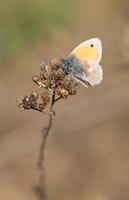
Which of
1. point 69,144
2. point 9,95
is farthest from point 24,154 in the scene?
point 9,95

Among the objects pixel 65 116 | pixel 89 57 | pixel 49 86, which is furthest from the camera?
pixel 65 116

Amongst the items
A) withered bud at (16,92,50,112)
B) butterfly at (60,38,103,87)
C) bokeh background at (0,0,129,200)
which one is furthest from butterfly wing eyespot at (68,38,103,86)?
bokeh background at (0,0,129,200)

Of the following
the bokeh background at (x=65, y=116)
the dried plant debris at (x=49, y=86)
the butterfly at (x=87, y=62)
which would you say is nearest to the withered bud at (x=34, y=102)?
the dried plant debris at (x=49, y=86)

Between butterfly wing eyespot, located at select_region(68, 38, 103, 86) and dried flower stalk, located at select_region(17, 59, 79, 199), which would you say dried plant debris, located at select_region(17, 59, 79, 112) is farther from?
butterfly wing eyespot, located at select_region(68, 38, 103, 86)

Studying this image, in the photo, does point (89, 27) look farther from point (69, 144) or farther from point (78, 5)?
point (69, 144)

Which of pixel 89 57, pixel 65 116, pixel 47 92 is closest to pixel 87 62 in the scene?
pixel 89 57

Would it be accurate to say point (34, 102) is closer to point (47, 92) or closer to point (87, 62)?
point (47, 92)
